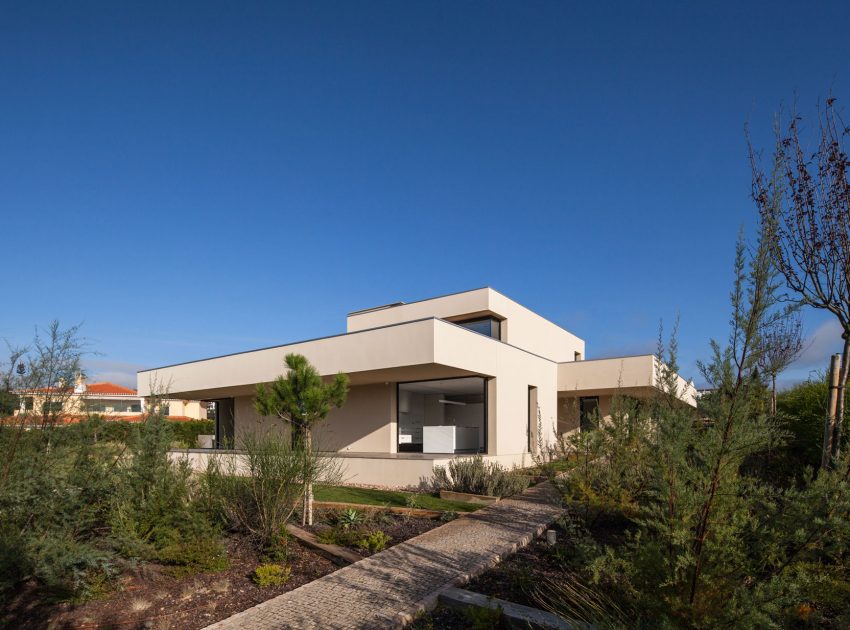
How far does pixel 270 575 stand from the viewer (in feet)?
17.5

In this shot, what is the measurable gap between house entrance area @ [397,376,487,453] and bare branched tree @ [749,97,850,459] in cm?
1028

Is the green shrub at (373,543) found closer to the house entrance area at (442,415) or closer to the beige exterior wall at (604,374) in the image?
the house entrance area at (442,415)

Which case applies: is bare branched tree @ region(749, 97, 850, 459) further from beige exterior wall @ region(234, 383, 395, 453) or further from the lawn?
beige exterior wall @ region(234, 383, 395, 453)

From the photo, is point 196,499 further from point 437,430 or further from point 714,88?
point 437,430

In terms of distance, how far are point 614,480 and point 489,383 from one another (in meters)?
8.40

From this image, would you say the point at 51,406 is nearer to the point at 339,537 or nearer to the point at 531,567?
the point at 339,537

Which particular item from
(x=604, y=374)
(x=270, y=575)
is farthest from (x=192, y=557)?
(x=604, y=374)

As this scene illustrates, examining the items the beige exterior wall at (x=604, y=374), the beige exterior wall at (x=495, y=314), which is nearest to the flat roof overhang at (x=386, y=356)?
the beige exterior wall at (x=495, y=314)

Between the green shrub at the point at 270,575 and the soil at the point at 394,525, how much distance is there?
64.4 inches

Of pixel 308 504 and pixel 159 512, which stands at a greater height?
pixel 159 512

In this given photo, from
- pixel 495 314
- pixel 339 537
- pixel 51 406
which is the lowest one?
pixel 339 537

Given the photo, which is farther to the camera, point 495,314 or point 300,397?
point 495,314

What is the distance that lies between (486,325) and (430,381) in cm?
354

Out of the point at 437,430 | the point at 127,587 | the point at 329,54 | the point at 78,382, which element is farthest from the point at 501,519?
the point at 329,54
